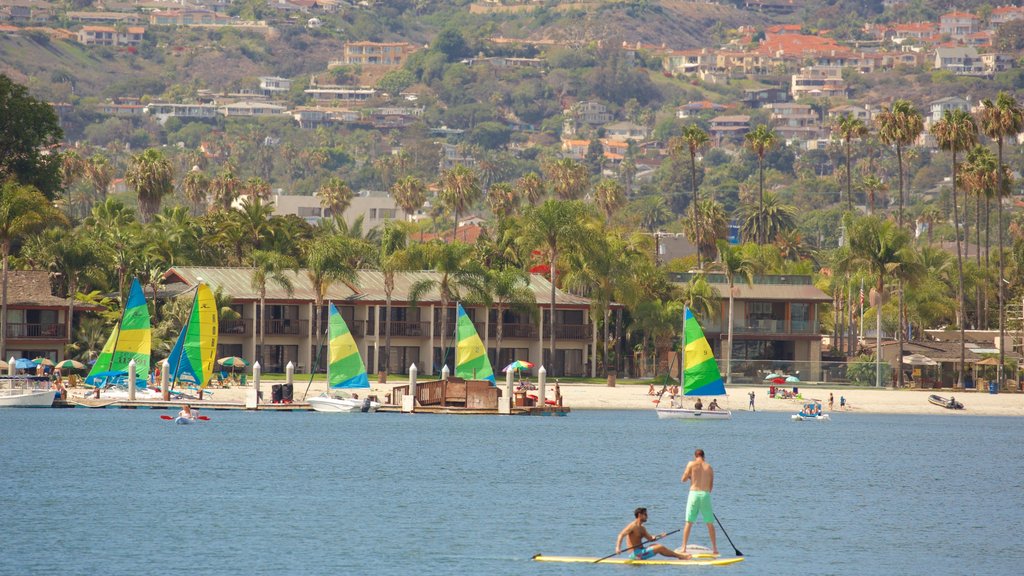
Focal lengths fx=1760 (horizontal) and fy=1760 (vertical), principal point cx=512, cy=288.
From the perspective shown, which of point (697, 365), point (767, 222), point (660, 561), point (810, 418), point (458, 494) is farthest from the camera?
point (767, 222)

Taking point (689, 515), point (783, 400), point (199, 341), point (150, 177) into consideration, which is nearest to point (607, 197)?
point (150, 177)

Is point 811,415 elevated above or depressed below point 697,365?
below

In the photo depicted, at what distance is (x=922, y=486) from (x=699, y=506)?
87.7 feet

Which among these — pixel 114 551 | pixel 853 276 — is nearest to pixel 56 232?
pixel 853 276

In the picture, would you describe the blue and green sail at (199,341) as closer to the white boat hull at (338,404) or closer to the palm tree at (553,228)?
the white boat hull at (338,404)

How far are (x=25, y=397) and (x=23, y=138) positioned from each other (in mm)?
23444

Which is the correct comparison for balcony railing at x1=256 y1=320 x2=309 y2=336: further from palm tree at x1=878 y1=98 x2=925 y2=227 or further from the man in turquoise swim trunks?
the man in turquoise swim trunks

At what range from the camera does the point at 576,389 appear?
103312 mm

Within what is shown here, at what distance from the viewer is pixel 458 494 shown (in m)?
59.5

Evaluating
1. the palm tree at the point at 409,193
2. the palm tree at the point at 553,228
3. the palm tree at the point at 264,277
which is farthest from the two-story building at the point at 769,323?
the palm tree at the point at 409,193

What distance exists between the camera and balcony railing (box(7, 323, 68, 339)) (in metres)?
98.8

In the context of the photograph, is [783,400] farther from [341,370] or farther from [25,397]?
[25,397]

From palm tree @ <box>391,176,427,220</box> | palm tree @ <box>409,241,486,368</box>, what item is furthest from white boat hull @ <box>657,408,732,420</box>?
palm tree @ <box>391,176,427,220</box>

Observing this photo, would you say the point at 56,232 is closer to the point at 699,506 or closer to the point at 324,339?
the point at 324,339
